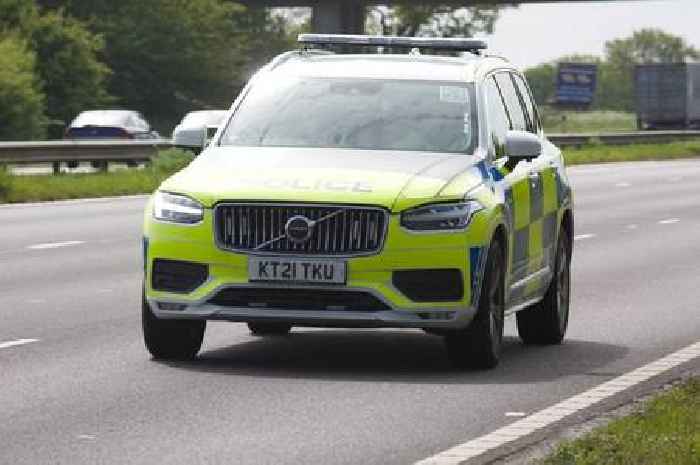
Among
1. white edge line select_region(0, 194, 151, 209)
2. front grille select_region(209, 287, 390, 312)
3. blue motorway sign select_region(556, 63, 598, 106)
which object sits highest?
front grille select_region(209, 287, 390, 312)

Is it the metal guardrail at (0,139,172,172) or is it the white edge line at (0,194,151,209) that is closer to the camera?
the white edge line at (0,194,151,209)

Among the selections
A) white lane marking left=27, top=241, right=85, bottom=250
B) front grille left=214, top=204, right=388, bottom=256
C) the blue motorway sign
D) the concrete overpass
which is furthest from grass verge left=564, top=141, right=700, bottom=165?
the blue motorway sign

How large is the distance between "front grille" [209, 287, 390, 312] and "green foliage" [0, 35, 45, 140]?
51028 mm

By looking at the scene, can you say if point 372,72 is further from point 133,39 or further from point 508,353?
point 133,39

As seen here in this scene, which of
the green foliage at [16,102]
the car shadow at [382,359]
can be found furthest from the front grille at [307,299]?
the green foliage at [16,102]

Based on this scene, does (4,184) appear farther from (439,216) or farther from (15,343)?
(439,216)

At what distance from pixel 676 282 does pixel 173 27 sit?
2837 inches

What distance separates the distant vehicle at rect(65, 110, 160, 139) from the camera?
172ft

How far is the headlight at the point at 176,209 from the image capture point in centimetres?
1188

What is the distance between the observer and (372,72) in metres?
13.3

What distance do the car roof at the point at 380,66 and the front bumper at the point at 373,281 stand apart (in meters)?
1.65

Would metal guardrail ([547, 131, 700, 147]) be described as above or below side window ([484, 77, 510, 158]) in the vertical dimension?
below

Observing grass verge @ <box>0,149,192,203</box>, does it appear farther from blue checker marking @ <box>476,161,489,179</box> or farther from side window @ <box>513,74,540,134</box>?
blue checker marking @ <box>476,161,489,179</box>

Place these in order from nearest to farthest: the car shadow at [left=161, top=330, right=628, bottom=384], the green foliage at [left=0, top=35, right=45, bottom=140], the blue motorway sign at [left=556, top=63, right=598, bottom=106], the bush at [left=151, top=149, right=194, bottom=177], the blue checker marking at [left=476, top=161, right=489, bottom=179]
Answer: the car shadow at [left=161, top=330, right=628, bottom=384] < the blue checker marking at [left=476, top=161, right=489, bottom=179] < the bush at [left=151, top=149, right=194, bottom=177] < the green foliage at [left=0, top=35, right=45, bottom=140] < the blue motorway sign at [left=556, top=63, right=598, bottom=106]
